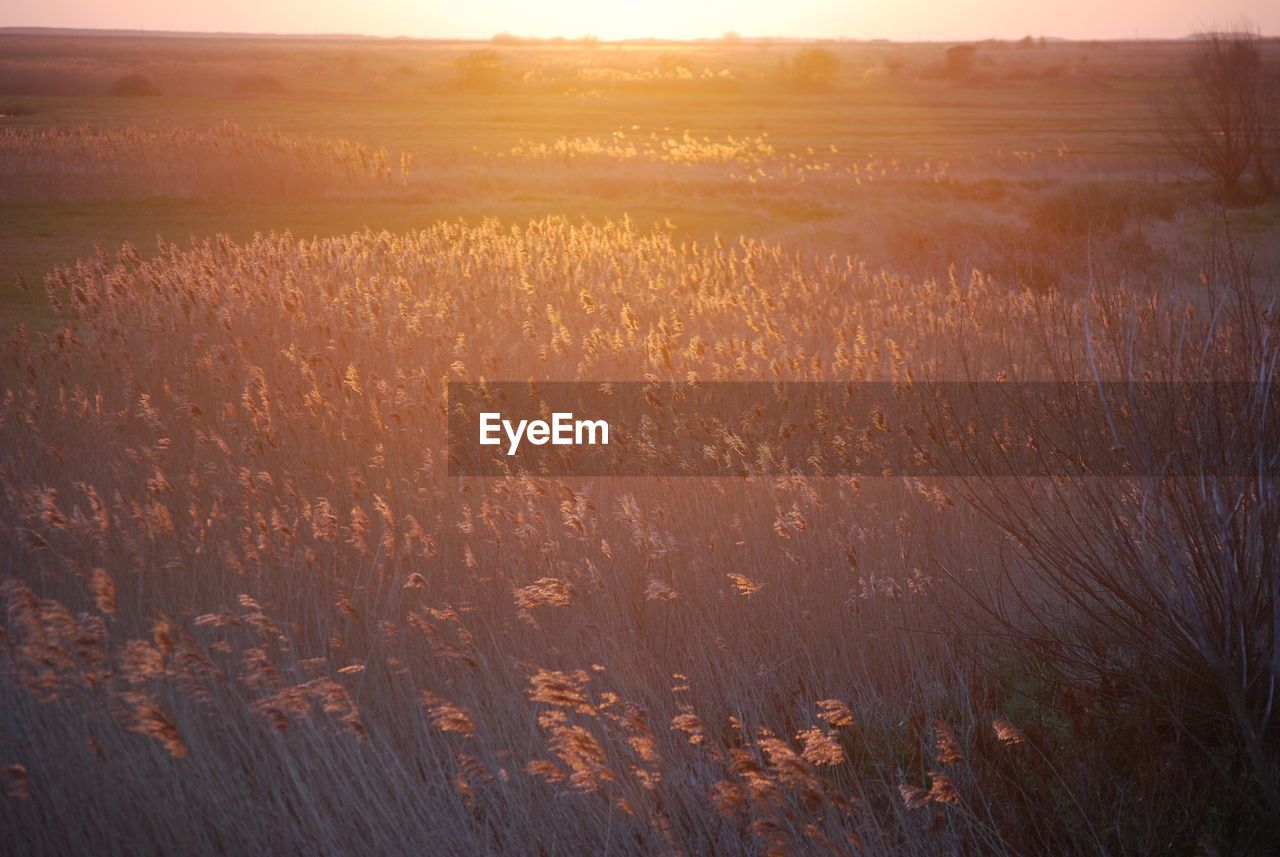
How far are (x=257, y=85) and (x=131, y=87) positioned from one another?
25326 mm

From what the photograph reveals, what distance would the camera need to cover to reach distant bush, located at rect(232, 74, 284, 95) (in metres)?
57.3

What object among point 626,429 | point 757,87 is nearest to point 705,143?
point 626,429

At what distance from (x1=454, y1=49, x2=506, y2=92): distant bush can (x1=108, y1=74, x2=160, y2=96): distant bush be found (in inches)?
1401

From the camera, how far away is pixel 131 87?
36812 millimetres

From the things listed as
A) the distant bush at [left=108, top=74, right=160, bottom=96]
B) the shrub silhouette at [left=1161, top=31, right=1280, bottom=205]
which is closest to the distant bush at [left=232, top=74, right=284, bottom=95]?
the distant bush at [left=108, top=74, right=160, bottom=96]

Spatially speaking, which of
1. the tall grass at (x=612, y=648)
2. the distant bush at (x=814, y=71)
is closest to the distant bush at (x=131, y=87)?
the tall grass at (x=612, y=648)

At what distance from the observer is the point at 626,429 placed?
251 inches

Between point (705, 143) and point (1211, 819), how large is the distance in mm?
37243

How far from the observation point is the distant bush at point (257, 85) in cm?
5731

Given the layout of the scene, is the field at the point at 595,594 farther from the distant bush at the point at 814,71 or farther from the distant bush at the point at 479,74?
the distant bush at the point at 814,71

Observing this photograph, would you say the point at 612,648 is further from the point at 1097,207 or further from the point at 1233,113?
the point at 1233,113

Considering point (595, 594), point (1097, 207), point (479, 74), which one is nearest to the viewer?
point (595, 594)

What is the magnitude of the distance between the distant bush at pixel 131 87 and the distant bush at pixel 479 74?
3558cm

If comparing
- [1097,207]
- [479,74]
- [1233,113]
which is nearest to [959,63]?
[479,74]
